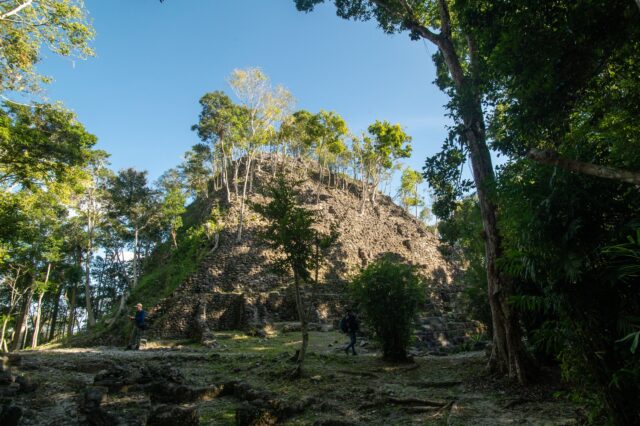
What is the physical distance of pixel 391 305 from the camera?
36.3ft

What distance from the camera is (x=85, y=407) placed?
6.21 meters

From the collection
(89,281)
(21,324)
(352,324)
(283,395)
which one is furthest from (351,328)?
(89,281)

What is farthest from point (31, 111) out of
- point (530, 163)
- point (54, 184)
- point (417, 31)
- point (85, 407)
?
point (530, 163)

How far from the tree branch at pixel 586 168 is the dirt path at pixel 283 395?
3.81m

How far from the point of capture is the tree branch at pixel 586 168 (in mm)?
2572

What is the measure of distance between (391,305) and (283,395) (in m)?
5.05

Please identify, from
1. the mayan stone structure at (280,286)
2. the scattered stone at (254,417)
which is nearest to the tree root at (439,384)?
the scattered stone at (254,417)

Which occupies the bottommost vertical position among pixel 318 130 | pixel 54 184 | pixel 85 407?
pixel 85 407

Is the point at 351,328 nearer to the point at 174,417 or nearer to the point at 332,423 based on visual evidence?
the point at 332,423

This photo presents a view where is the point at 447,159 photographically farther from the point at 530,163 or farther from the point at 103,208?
the point at 103,208

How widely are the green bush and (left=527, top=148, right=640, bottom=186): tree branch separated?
8557mm

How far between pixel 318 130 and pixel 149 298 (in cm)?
2057

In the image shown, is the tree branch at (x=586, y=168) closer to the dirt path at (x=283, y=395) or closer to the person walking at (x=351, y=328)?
the dirt path at (x=283, y=395)

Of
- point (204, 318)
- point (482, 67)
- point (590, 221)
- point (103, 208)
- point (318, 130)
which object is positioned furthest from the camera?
point (318, 130)
